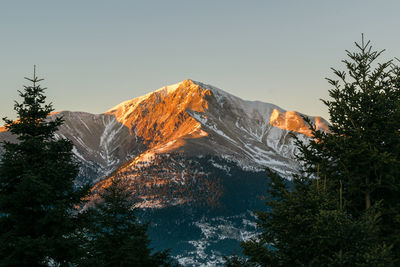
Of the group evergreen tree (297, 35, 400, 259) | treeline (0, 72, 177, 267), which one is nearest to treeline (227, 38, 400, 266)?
evergreen tree (297, 35, 400, 259)

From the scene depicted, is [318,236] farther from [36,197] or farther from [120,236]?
[120,236]

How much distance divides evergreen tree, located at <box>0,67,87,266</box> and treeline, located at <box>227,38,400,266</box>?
9.54 meters

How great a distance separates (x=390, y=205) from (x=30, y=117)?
818 inches

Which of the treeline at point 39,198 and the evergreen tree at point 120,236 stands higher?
the treeline at point 39,198

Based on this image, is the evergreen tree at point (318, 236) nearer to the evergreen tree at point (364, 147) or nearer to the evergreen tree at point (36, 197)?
the evergreen tree at point (364, 147)

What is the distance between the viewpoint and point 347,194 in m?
22.5

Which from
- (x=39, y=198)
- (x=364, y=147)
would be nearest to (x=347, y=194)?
(x=364, y=147)

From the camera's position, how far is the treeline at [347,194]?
49.3ft

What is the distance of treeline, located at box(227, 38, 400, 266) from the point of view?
49.3 feet

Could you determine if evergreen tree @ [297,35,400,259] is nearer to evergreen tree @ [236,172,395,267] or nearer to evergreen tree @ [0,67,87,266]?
evergreen tree @ [236,172,395,267]

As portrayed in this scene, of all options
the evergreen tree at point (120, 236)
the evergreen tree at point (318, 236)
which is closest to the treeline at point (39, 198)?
the evergreen tree at point (120, 236)

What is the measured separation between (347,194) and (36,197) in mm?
16821

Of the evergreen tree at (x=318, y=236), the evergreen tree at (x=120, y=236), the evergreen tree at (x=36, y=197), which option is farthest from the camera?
the evergreen tree at (x=120, y=236)

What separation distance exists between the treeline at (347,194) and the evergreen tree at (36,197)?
31.3 feet
